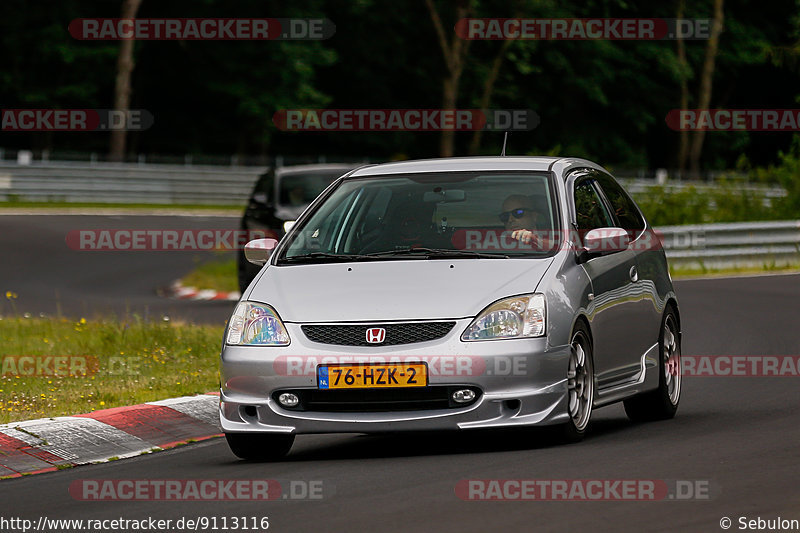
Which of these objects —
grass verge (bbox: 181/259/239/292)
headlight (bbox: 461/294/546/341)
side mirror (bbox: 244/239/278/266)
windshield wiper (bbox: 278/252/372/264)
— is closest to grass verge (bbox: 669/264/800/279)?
grass verge (bbox: 181/259/239/292)

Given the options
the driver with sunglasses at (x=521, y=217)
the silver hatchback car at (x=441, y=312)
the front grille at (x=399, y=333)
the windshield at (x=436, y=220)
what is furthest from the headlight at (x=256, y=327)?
the driver with sunglasses at (x=521, y=217)

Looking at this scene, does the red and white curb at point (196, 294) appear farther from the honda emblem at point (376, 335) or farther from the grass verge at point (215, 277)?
the honda emblem at point (376, 335)

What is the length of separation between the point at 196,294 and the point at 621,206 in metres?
14.5

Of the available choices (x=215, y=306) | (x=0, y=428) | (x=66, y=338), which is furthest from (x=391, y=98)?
(x=0, y=428)

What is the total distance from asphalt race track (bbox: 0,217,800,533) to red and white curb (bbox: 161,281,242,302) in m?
12.2

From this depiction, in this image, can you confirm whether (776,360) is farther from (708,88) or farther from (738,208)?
(708,88)

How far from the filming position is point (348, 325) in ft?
29.2

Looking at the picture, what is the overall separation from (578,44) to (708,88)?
528 centimetres

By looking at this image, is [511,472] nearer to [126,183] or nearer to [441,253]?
[441,253]

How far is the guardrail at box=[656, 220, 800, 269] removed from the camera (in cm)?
2764

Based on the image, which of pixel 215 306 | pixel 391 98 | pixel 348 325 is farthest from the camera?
pixel 391 98

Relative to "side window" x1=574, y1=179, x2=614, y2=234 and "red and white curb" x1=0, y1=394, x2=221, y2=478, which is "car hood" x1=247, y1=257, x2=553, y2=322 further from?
"red and white curb" x1=0, y1=394, x2=221, y2=478

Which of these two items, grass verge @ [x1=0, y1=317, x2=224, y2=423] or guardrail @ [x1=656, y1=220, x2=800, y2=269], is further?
guardrail @ [x1=656, y1=220, x2=800, y2=269]

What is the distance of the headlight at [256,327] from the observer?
9.08 m
